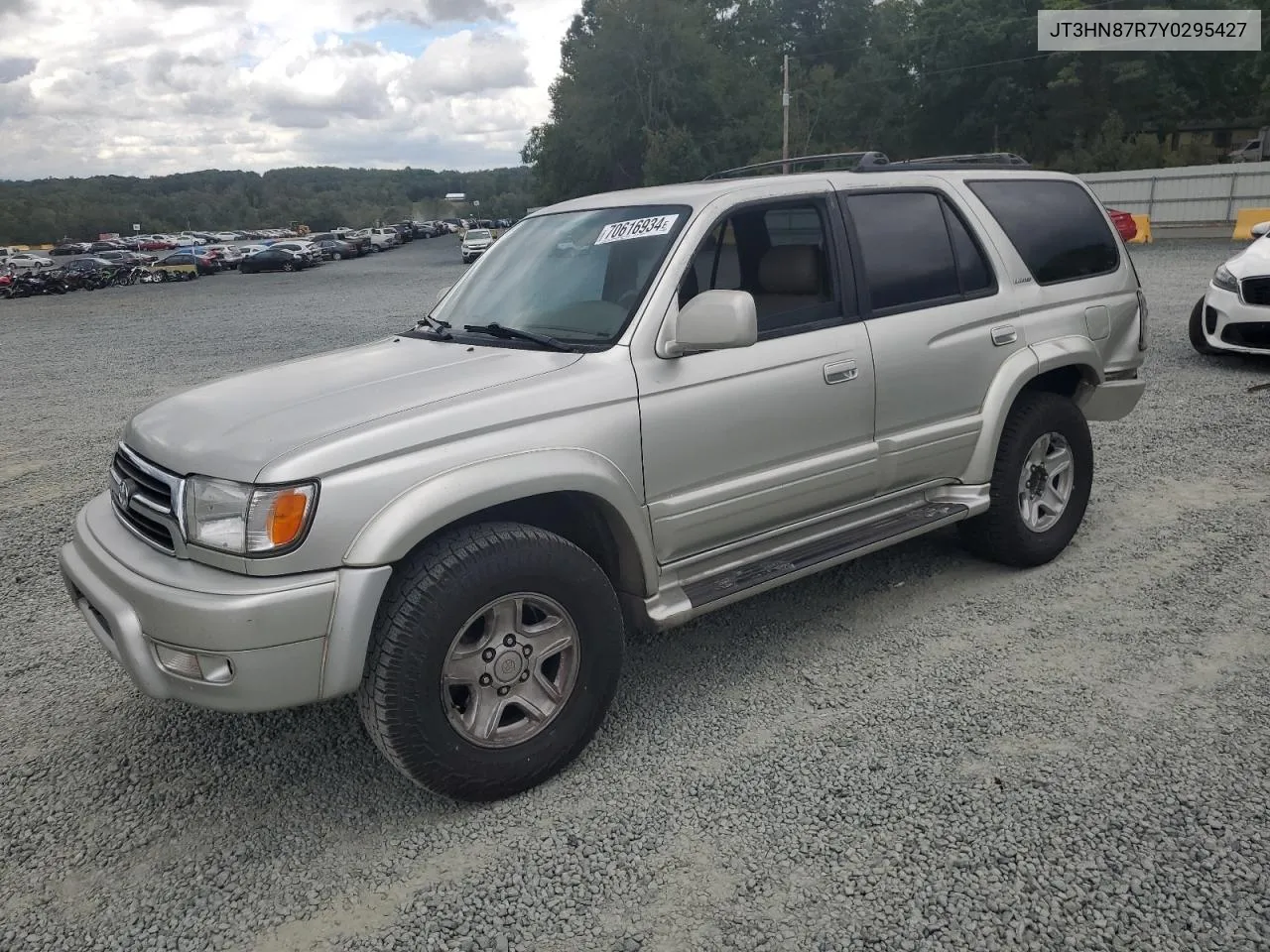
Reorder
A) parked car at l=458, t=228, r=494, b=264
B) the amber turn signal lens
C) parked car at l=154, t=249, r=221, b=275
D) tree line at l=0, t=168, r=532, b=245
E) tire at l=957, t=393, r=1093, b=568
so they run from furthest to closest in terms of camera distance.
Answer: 1. tree line at l=0, t=168, r=532, b=245
2. parked car at l=458, t=228, r=494, b=264
3. parked car at l=154, t=249, r=221, b=275
4. tire at l=957, t=393, r=1093, b=568
5. the amber turn signal lens

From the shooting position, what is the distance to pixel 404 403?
301 cm

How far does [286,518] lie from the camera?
2.70 meters

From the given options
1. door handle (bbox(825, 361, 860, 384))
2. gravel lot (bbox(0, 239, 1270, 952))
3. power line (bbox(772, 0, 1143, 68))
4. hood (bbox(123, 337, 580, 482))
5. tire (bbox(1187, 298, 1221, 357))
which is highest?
power line (bbox(772, 0, 1143, 68))

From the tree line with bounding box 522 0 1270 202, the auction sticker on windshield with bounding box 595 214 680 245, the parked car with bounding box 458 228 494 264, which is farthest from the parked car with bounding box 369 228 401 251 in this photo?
the auction sticker on windshield with bounding box 595 214 680 245

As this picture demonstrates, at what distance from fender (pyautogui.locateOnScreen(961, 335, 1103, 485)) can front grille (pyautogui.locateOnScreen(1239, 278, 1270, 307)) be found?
5353 millimetres

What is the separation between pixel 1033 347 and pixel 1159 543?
4.32 ft

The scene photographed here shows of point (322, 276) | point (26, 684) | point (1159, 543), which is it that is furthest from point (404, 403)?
point (322, 276)

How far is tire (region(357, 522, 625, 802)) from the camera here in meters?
2.81

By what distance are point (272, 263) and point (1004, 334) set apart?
1768 inches

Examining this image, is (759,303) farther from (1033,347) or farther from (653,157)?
(653,157)

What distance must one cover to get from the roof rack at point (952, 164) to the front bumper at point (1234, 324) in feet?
16.6

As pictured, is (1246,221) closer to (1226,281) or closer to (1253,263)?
(1226,281)

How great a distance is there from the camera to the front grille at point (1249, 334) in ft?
28.6

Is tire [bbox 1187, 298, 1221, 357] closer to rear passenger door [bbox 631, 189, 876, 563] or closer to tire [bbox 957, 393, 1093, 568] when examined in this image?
tire [bbox 957, 393, 1093, 568]
